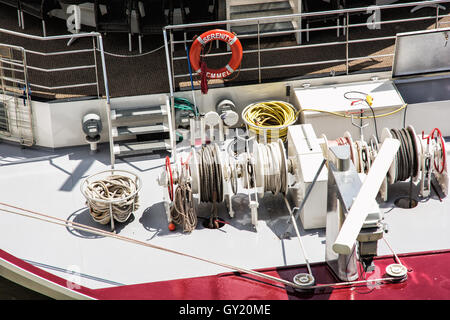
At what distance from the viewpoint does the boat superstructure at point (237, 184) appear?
19.7 feet

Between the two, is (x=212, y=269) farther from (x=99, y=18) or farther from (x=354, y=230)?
(x=99, y=18)

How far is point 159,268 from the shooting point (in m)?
A: 7.05

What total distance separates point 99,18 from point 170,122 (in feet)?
7.22

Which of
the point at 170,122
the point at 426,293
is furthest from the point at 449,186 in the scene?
the point at 170,122

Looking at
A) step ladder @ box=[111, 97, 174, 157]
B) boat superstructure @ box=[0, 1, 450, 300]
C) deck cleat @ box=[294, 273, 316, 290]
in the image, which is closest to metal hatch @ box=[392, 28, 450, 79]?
boat superstructure @ box=[0, 1, 450, 300]

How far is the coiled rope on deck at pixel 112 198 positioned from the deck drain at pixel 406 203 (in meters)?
2.72

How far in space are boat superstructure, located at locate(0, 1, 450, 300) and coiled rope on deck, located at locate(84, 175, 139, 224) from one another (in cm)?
2

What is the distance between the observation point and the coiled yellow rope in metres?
8.74

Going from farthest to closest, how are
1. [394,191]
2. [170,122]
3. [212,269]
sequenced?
[170,122] → [394,191] → [212,269]

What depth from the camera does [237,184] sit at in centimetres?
802

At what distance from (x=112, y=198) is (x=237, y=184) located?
1362 mm

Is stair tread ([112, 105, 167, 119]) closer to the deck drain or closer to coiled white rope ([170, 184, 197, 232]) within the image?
coiled white rope ([170, 184, 197, 232])

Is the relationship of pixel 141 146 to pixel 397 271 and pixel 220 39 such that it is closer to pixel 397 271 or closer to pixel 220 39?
pixel 220 39

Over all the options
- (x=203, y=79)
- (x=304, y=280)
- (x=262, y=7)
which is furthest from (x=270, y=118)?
(x=304, y=280)
